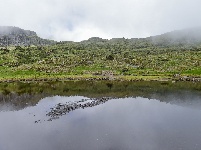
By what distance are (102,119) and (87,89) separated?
153ft

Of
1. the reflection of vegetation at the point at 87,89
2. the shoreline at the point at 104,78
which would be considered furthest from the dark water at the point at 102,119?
the shoreline at the point at 104,78

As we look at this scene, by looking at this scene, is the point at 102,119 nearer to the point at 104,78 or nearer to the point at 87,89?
the point at 87,89

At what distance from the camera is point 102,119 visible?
7369 centimetres

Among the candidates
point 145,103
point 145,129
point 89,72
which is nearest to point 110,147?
point 145,129

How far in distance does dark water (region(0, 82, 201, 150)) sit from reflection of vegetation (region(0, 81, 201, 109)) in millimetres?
337

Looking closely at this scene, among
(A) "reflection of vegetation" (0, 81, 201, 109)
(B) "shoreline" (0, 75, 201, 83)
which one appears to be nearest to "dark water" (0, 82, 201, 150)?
(A) "reflection of vegetation" (0, 81, 201, 109)

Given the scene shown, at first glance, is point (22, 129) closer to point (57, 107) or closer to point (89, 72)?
point (57, 107)

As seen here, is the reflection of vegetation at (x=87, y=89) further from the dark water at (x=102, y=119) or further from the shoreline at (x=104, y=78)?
the shoreline at (x=104, y=78)

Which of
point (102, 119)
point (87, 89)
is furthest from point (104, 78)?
point (102, 119)

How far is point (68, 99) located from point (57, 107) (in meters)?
12.7

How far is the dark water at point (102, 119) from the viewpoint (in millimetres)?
57219

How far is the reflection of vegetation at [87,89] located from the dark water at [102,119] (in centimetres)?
34

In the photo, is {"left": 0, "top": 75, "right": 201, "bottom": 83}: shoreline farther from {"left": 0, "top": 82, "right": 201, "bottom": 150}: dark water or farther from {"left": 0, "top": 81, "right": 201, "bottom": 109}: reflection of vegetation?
{"left": 0, "top": 82, "right": 201, "bottom": 150}: dark water

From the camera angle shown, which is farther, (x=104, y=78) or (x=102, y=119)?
(x=104, y=78)
